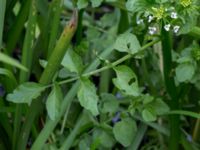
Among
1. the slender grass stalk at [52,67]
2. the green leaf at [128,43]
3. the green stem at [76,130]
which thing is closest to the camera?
the slender grass stalk at [52,67]

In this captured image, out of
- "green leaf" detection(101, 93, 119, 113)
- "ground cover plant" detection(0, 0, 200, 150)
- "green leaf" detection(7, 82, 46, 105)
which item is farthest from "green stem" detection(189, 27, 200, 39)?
"green leaf" detection(7, 82, 46, 105)

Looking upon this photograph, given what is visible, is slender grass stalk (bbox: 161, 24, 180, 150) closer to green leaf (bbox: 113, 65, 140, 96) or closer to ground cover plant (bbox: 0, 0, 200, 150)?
ground cover plant (bbox: 0, 0, 200, 150)

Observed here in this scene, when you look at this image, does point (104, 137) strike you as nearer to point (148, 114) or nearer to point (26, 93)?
point (148, 114)

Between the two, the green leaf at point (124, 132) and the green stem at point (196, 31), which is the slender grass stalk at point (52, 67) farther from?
the green stem at point (196, 31)

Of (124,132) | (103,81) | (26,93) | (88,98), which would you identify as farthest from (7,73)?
(103,81)

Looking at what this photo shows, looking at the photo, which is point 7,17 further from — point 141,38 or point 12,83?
point 141,38

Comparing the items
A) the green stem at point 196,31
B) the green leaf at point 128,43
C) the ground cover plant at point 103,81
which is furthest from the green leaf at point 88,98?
the green stem at point 196,31
